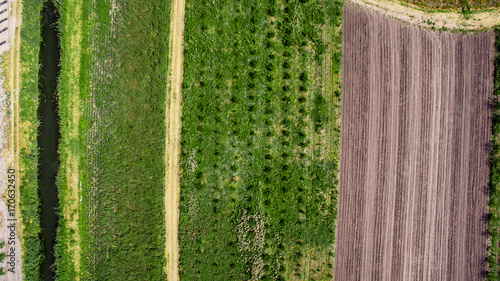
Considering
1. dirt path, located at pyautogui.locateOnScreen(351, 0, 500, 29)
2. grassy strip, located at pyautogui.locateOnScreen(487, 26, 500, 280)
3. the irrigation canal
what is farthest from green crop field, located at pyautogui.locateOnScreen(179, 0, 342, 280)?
grassy strip, located at pyautogui.locateOnScreen(487, 26, 500, 280)

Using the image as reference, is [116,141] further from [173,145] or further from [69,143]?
[173,145]

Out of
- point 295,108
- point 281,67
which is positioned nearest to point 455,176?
point 295,108

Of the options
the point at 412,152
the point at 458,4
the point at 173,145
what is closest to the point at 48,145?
the point at 173,145

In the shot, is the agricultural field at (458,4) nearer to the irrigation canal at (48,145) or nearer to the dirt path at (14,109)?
the irrigation canal at (48,145)

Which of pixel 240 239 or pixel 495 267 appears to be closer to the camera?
pixel 240 239

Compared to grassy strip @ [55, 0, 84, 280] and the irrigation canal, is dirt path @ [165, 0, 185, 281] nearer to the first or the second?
grassy strip @ [55, 0, 84, 280]

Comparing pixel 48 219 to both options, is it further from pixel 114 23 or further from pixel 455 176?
pixel 455 176
